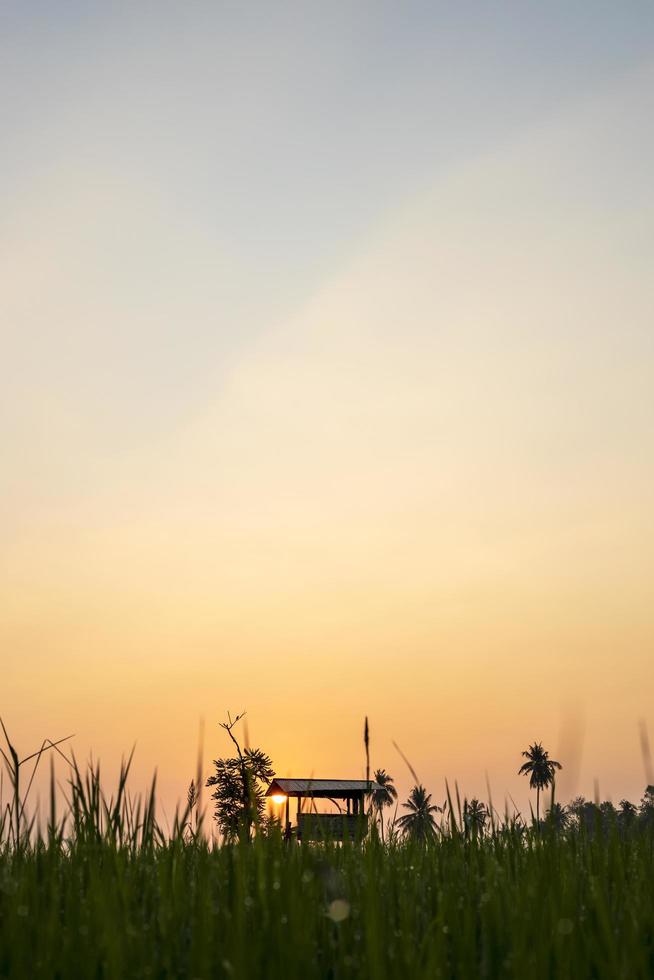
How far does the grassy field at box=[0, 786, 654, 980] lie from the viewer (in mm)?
3176

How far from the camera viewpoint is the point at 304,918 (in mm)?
3508

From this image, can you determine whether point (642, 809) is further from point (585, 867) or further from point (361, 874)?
point (361, 874)

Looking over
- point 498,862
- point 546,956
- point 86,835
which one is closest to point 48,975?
point 86,835

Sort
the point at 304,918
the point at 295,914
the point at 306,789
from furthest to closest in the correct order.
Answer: the point at 306,789 → the point at 304,918 → the point at 295,914

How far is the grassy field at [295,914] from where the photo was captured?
125 inches

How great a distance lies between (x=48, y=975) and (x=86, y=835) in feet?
3.99

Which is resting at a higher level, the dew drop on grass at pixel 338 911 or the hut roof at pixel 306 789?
the hut roof at pixel 306 789

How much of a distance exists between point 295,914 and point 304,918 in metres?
0.21

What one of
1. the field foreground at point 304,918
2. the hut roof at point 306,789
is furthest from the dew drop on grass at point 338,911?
the hut roof at point 306,789

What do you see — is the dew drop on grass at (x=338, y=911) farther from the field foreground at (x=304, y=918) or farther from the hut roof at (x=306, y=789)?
the hut roof at (x=306, y=789)

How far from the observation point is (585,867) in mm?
5156

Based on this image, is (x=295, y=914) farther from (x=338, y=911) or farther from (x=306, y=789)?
(x=306, y=789)

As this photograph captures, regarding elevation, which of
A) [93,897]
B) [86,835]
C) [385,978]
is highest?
[86,835]

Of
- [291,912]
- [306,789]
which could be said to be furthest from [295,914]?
[306,789]
